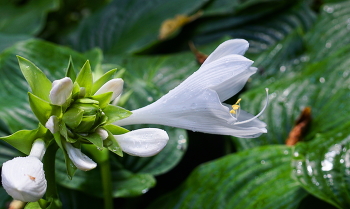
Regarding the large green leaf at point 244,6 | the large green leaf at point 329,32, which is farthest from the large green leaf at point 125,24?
the large green leaf at point 329,32

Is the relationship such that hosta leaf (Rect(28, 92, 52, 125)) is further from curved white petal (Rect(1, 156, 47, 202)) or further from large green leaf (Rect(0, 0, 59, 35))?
large green leaf (Rect(0, 0, 59, 35))

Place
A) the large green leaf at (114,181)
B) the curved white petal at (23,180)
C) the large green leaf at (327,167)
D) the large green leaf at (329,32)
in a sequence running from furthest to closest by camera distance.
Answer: the large green leaf at (329,32)
the large green leaf at (114,181)
the large green leaf at (327,167)
the curved white petal at (23,180)

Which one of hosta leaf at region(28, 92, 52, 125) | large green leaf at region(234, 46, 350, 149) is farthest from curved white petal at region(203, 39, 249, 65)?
large green leaf at region(234, 46, 350, 149)

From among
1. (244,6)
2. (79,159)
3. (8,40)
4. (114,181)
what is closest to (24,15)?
(8,40)

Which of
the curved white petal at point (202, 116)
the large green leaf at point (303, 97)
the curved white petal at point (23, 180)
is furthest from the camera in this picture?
the large green leaf at point (303, 97)

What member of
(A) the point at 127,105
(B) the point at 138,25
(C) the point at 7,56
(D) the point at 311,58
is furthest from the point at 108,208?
(B) the point at 138,25

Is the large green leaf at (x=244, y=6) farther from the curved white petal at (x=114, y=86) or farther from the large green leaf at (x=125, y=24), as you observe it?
the curved white petal at (x=114, y=86)
